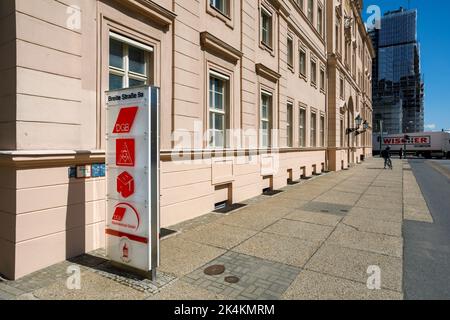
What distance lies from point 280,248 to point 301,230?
1.35 meters

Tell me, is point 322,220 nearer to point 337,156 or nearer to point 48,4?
point 48,4

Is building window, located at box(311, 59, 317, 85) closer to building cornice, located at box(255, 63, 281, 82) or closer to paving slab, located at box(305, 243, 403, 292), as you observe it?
building cornice, located at box(255, 63, 281, 82)

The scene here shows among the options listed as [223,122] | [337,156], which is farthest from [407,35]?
[223,122]

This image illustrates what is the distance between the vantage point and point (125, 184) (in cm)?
419

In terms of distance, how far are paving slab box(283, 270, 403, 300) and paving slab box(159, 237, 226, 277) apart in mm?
1494

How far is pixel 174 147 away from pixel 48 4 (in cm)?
351

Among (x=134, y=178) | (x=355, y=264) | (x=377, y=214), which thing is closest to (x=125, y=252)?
(x=134, y=178)

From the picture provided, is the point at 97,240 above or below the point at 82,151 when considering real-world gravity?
below

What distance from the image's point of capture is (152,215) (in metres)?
3.97

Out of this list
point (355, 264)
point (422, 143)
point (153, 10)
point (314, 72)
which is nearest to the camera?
point (355, 264)

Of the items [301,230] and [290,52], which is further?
[290,52]

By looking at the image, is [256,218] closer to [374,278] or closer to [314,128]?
[374,278]

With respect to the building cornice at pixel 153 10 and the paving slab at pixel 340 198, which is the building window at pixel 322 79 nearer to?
the paving slab at pixel 340 198

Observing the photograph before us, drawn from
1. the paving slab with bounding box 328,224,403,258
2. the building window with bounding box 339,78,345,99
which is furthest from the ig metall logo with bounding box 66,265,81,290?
the building window with bounding box 339,78,345,99
